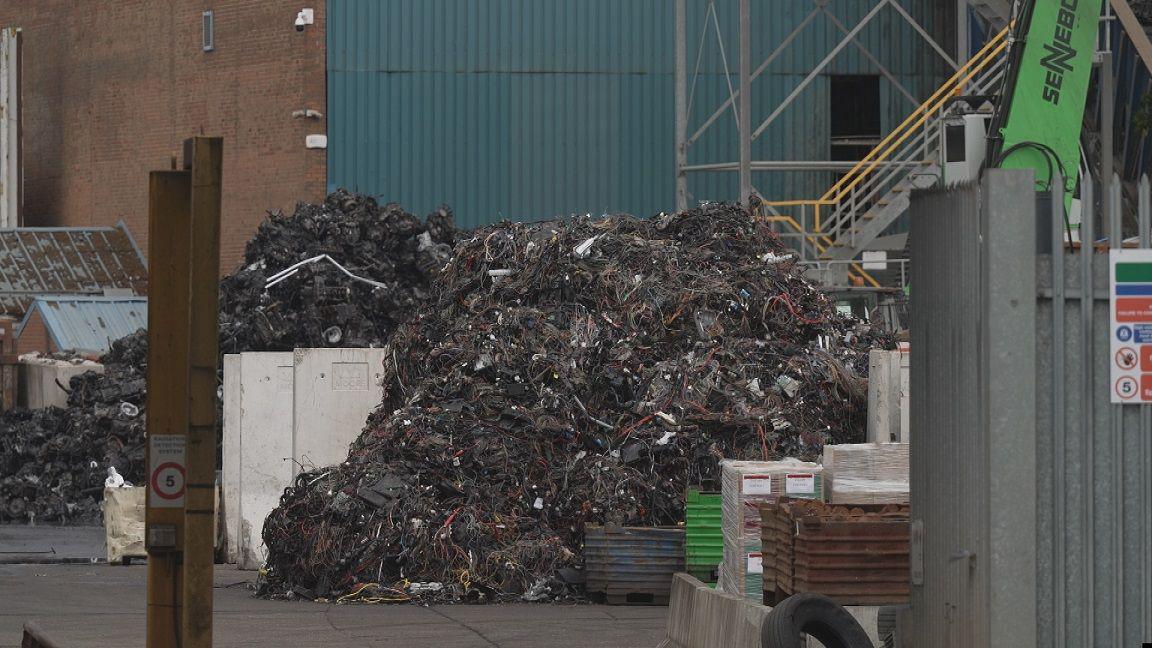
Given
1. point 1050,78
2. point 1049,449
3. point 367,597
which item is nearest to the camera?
point 1049,449

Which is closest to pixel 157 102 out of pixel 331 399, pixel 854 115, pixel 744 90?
pixel 854 115

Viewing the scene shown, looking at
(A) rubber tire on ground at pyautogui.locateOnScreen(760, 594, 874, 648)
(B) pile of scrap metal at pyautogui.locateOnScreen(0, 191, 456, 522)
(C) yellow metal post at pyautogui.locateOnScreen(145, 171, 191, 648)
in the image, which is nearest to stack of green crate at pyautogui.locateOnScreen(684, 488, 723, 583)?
(A) rubber tire on ground at pyautogui.locateOnScreen(760, 594, 874, 648)

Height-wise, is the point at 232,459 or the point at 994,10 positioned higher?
the point at 994,10

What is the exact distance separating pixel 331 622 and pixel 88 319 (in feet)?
68.8

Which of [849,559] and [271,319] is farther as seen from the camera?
[271,319]

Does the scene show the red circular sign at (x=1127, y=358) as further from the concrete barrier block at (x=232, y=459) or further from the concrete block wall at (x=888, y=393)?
the concrete barrier block at (x=232, y=459)

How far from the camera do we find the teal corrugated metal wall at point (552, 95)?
3183 centimetres

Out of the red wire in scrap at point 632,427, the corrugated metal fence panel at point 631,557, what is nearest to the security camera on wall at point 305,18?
the red wire in scrap at point 632,427

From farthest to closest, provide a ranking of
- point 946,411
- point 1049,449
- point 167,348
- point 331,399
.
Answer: point 331,399 < point 167,348 < point 946,411 < point 1049,449

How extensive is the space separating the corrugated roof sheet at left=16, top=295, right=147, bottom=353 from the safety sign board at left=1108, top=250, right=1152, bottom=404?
91.9 feet

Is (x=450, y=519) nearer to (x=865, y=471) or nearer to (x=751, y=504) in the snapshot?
(x=751, y=504)

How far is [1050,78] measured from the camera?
1359cm

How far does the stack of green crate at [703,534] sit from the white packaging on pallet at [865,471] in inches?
116

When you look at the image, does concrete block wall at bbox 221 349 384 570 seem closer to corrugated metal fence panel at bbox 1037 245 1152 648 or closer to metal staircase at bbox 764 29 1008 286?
metal staircase at bbox 764 29 1008 286
